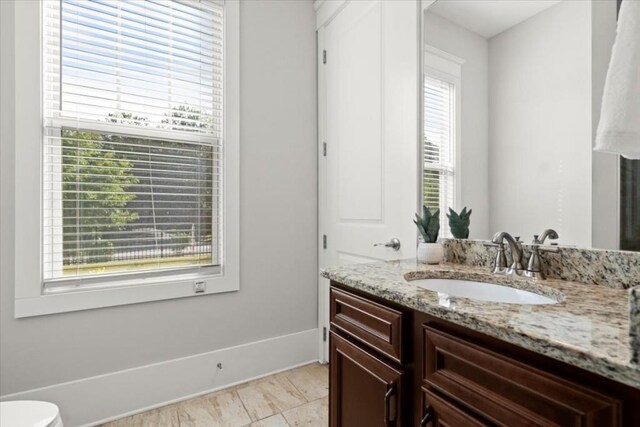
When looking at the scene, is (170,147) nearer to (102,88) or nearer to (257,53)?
(102,88)

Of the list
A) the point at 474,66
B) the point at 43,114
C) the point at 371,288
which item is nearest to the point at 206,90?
the point at 43,114

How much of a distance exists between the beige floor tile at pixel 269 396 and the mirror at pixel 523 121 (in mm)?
1330

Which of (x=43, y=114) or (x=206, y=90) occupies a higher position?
(x=206, y=90)

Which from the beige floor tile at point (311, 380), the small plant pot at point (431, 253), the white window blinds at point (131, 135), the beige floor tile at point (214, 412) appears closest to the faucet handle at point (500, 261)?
the small plant pot at point (431, 253)

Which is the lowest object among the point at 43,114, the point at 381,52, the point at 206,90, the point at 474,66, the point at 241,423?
the point at 241,423

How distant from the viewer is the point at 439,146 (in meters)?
1.50

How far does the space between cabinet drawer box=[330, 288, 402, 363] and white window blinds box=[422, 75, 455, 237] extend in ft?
1.96

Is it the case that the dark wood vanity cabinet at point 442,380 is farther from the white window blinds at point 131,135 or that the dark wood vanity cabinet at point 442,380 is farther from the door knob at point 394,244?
the white window blinds at point 131,135

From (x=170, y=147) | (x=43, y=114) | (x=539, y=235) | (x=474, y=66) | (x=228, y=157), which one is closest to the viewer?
(x=539, y=235)

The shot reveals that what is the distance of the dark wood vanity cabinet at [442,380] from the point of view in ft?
1.69

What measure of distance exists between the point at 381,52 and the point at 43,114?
5.90 feet

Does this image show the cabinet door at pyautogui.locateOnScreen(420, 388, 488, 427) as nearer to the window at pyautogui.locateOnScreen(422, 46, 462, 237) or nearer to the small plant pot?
the small plant pot

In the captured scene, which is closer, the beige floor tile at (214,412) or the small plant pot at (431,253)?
the small plant pot at (431,253)

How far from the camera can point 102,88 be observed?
1.77 m
